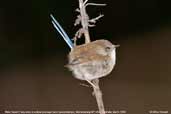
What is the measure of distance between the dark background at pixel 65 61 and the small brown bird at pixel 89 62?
1.01 metres

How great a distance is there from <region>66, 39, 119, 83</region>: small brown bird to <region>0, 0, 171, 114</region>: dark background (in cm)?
101

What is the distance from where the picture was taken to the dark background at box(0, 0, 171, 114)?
147 centimetres

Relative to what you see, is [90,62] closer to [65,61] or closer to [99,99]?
[99,99]

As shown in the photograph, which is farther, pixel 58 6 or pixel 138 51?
pixel 138 51

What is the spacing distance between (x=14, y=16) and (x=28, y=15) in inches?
2.2

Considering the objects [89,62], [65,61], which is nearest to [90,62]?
[89,62]

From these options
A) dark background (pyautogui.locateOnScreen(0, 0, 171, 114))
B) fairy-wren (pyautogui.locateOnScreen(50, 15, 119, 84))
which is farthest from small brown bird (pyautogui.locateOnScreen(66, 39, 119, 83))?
dark background (pyautogui.locateOnScreen(0, 0, 171, 114))

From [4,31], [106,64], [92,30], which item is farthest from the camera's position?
[4,31]

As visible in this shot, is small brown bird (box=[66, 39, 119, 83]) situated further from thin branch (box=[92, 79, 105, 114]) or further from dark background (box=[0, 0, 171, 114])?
dark background (box=[0, 0, 171, 114])

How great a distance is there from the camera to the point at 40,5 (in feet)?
4.78

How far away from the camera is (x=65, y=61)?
A: 148 cm

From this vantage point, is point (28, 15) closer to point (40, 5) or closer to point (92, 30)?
point (40, 5)

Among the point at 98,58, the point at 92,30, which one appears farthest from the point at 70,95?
the point at 98,58

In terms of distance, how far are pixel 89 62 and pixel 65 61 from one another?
3.50 feet
